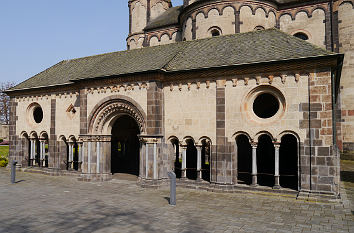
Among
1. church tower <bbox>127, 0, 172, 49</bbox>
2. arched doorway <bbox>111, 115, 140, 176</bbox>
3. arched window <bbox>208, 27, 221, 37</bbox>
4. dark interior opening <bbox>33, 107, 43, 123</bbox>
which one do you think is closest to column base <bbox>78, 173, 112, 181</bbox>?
arched doorway <bbox>111, 115, 140, 176</bbox>

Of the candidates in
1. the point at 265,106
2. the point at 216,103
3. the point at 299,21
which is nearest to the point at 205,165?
the point at 265,106

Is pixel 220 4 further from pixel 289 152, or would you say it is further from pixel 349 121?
pixel 349 121

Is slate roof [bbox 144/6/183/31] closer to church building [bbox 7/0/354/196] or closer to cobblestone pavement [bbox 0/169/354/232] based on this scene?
church building [bbox 7/0/354/196]

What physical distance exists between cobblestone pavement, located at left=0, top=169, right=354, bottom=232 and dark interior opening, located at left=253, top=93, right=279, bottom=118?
727cm

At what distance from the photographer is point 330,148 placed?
456 inches

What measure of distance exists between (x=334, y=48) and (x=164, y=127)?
17.9m

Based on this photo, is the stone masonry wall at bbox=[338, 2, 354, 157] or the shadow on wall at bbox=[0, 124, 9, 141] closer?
the stone masonry wall at bbox=[338, 2, 354, 157]

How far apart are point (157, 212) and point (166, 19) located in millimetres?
25091

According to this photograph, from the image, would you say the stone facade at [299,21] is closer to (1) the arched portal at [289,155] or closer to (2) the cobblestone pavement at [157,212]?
(1) the arched portal at [289,155]

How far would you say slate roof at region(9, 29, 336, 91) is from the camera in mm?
13109

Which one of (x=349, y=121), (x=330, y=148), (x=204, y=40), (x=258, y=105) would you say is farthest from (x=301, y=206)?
(x=349, y=121)

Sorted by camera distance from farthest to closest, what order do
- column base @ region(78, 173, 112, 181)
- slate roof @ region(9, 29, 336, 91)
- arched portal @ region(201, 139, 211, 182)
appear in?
column base @ region(78, 173, 112, 181)
arched portal @ region(201, 139, 211, 182)
slate roof @ region(9, 29, 336, 91)

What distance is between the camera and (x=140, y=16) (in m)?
34.4

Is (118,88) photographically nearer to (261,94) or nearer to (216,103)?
(216,103)
